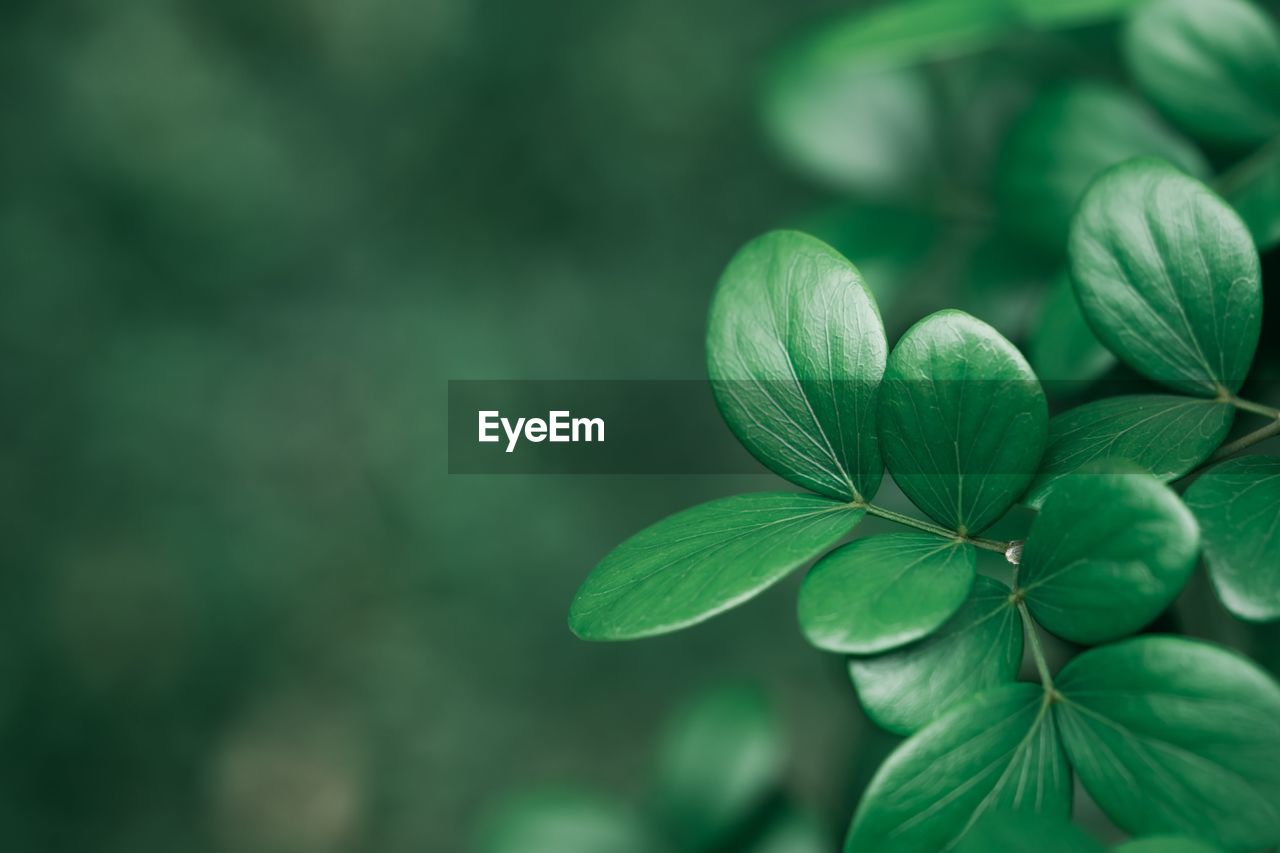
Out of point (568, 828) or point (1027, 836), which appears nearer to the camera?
point (1027, 836)

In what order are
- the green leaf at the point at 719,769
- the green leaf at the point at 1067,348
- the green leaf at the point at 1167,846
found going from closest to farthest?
the green leaf at the point at 1167,846
the green leaf at the point at 1067,348
the green leaf at the point at 719,769

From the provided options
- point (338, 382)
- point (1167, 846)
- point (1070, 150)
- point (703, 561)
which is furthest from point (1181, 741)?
point (338, 382)

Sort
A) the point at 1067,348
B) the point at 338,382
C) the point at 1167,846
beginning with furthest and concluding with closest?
1. the point at 338,382
2. the point at 1067,348
3. the point at 1167,846

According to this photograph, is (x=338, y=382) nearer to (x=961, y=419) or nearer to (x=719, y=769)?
(x=719, y=769)

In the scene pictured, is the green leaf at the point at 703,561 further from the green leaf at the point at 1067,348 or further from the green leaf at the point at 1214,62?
the green leaf at the point at 1214,62

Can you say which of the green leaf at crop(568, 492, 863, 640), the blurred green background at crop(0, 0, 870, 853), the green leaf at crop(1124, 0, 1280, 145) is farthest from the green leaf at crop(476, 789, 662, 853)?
the blurred green background at crop(0, 0, 870, 853)

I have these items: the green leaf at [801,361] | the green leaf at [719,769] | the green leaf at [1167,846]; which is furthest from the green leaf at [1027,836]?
the green leaf at [719,769]

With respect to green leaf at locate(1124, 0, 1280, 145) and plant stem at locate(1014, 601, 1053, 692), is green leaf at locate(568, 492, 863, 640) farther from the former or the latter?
green leaf at locate(1124, 0, 1280, 145)
